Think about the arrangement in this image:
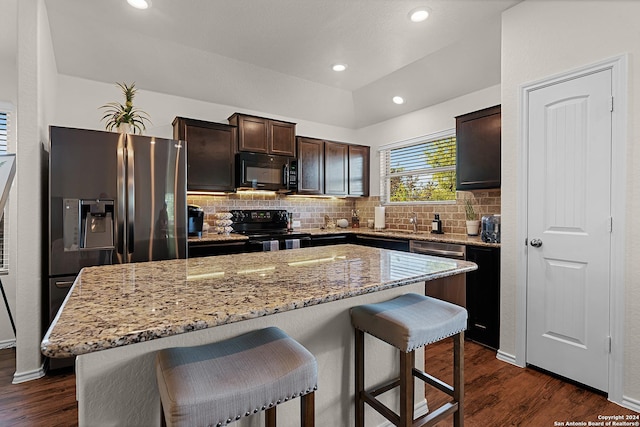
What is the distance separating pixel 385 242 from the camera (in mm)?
3914

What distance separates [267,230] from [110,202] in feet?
6.73

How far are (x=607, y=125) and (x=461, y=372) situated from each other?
186 cm

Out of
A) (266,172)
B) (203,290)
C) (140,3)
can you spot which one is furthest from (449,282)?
(140,3)

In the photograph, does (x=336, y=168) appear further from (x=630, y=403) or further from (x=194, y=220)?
(x=630, y=403)

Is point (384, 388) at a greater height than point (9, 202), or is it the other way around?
point (9, 202)

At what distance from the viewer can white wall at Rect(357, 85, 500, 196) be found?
361 cm

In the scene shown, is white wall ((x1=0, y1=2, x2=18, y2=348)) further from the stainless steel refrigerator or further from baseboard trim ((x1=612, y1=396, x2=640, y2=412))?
baseboard trim ((x1=612, y1=396, x2=640, y2=412))

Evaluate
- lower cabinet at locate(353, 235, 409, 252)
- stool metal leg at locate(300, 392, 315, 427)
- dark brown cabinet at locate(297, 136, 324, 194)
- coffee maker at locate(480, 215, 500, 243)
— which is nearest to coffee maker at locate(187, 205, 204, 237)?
dark brown cabinet at locate(297, 136, 324, 194)

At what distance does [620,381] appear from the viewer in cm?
201

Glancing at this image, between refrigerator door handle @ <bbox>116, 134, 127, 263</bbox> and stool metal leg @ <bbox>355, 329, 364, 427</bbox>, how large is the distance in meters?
2.13

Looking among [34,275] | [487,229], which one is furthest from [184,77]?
[487,229]

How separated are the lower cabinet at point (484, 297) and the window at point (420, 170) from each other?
1261mm

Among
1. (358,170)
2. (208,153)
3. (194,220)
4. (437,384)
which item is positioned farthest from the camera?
(358,170)

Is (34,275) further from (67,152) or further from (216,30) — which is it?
(216,30)
